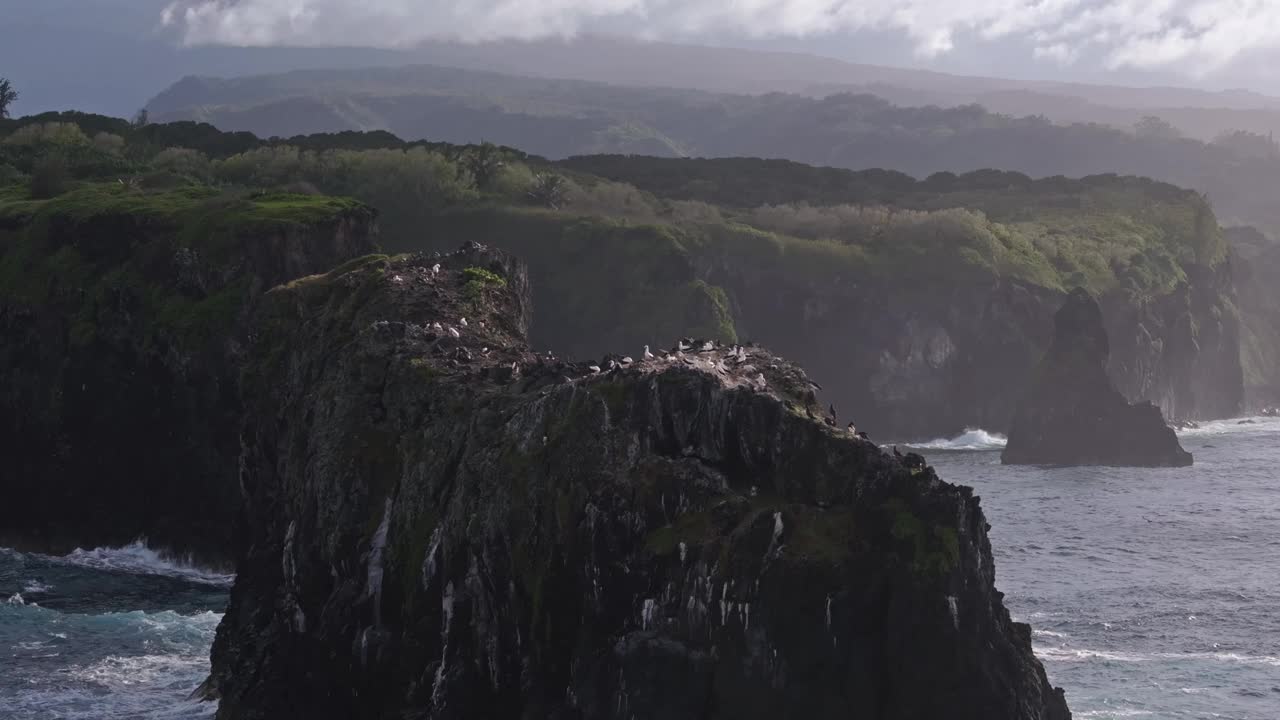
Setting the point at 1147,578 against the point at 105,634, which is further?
the point at 1147,578

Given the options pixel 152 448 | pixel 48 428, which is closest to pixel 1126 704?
pixel 152 448

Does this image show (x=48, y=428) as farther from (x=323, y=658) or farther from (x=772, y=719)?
(x=772, y=719)

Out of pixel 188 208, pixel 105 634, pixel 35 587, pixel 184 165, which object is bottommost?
pixel 105 634

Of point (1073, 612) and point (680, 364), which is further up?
point (680, 364)

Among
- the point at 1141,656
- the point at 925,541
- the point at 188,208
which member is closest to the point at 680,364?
the point at 925,541

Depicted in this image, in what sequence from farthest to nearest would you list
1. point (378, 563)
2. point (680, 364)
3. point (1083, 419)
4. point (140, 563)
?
point (1083, 419)
point (140, 563)
point (378, 563)
point (680, 364)

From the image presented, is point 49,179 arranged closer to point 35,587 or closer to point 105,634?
point 35,587

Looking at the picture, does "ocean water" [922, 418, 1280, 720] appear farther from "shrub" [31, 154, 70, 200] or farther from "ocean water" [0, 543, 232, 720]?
"shrub" [31, 154, 70, 200]
